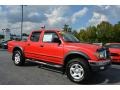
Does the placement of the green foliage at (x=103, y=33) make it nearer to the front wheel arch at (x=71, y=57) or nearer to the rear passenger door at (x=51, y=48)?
the rear passenger door at (x=51, y=48)

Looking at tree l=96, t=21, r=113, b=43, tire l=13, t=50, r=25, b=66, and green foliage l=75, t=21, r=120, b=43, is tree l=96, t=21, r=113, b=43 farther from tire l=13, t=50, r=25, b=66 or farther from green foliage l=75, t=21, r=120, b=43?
tire l=13, t=50, r=25, b=66

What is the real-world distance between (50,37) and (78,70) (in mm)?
2117

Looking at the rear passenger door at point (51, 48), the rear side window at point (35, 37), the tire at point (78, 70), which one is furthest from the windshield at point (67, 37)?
the rear side window at point (35, 37)

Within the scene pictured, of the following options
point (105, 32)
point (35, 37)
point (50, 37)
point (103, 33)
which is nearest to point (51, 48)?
point (50, 37)

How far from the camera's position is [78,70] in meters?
8.24

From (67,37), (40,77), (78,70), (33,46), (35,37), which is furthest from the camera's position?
(35,37)

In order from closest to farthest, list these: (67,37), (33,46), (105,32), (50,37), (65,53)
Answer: (65,53) < (67,37) < (50,37) < (33,46) < (105,32)

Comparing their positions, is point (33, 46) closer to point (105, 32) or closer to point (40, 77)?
point (40, 77)

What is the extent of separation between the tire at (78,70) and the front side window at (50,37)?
1275 millimetres

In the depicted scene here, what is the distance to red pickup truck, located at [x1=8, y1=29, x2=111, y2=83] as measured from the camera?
8.09 metres

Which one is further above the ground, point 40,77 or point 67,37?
point 67,37

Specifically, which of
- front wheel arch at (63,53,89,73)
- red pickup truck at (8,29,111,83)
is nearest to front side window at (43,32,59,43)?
red pickup truck at (8,29,111,83)

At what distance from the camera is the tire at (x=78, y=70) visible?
8055 mm
